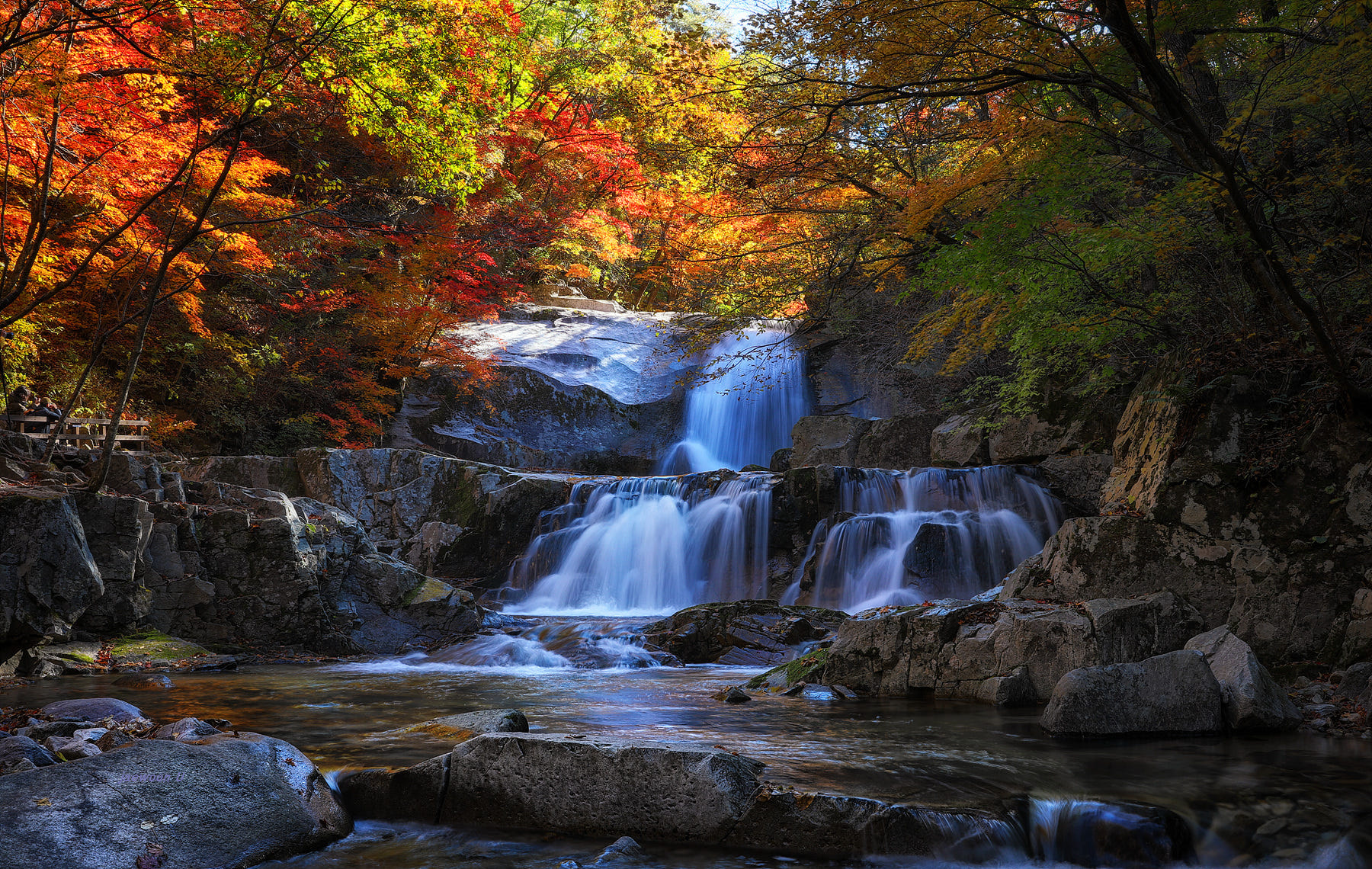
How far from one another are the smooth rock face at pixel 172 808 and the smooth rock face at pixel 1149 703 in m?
4.68

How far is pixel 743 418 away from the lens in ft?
69.4

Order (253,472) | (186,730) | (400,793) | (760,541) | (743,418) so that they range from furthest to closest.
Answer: (743,418), (253,472), (760,541), (186,730), (400,793)

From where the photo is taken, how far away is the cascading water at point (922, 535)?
11703 mm

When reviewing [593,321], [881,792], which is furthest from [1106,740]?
[593,321]

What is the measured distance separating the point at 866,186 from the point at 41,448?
1195 centimetres

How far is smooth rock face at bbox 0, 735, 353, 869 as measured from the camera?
309 cm

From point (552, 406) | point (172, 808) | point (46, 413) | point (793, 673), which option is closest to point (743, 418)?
point (552, 406)

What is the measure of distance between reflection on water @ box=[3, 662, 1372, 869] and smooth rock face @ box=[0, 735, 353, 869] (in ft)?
0.89

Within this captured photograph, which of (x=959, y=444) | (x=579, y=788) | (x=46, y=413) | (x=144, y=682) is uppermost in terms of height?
(x=46, y=413)

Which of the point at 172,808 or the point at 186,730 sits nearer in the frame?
the point at 172,808

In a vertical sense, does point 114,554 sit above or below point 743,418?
below

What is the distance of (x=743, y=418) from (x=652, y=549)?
755 cm

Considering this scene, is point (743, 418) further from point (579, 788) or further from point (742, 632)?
point (579, 788)

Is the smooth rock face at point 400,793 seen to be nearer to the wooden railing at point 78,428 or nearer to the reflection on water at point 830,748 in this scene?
the reflection on water at point 830,748
